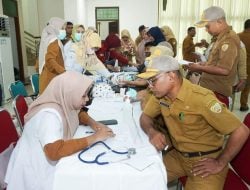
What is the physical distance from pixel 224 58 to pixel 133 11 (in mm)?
6535

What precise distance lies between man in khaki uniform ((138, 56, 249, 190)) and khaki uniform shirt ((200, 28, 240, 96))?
0.88m

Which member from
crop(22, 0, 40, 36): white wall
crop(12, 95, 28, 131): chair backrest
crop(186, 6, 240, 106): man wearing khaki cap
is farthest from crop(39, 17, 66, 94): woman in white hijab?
crop(22, 0, 40, 36): white wall

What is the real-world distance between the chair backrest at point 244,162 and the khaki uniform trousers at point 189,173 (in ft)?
0.29

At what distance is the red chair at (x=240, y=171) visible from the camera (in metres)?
1.41

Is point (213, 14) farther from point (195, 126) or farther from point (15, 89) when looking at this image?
point (15, 89)

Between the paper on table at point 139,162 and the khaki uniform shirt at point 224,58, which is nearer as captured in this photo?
the paper on table at point 139,162

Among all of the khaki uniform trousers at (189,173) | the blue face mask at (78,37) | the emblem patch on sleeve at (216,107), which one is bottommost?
the khaki uniform trousers at (189,173)

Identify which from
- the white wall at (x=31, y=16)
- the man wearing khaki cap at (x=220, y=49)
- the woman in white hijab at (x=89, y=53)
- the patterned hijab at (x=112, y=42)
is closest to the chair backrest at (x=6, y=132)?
the man wearing khaki cap at (x=220, y=49)

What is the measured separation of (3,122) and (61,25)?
7.89 feet

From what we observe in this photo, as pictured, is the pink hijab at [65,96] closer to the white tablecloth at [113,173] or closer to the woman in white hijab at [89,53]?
the white tablecloth at [113,173]

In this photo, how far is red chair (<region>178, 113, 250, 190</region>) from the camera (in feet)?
4.61

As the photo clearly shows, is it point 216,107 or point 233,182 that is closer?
point 216,107

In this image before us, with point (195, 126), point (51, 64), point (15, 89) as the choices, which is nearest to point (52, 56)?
point (51, 64)

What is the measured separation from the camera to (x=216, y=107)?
128 cm
